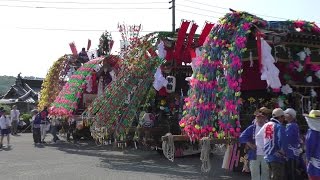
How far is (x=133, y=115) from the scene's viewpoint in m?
13.8

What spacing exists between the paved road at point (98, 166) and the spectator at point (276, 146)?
10.7ft

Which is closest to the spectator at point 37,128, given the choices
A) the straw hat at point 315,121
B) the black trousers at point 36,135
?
Result: the black trousers at point 36,135

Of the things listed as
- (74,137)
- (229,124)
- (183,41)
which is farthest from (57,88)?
(229,124)

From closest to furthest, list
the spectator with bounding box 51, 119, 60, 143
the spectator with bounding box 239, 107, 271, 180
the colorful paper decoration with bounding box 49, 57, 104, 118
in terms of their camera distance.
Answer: the spectator with bounding box 239, 107, 271, 180 → the colorful paper decoration with bounding box 49, 57, 104, 118 → the spectator with bounding box 51, 119, 60, 143

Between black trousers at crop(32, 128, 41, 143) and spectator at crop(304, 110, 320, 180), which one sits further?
black trousers at crop(32, 128, 41, 143)

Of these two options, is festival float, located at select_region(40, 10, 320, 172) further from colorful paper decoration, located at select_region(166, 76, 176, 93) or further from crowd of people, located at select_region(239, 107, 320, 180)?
crowd of people, located at select_region(239, 107, 320, 180)

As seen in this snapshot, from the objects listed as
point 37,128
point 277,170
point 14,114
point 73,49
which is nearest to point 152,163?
point 277,170

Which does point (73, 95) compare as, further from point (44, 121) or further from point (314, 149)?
point (314, 149)

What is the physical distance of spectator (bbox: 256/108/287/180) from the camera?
691 centimetres

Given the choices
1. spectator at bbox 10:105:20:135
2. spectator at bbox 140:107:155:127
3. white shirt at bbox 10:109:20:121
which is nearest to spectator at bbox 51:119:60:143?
white shirt at bbox 10:109:20:121

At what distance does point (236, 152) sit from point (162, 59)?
4941 millimetres

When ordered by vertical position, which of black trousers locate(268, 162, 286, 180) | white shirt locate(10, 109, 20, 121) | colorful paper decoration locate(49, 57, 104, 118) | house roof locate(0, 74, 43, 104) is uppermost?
house roof locate(0, 74, 43, 104)

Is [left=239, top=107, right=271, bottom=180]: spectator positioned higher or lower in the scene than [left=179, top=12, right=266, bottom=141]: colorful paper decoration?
lower

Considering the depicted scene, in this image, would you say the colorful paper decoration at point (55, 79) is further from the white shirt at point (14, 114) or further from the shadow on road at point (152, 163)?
the shadow on road at point (152, 163)
